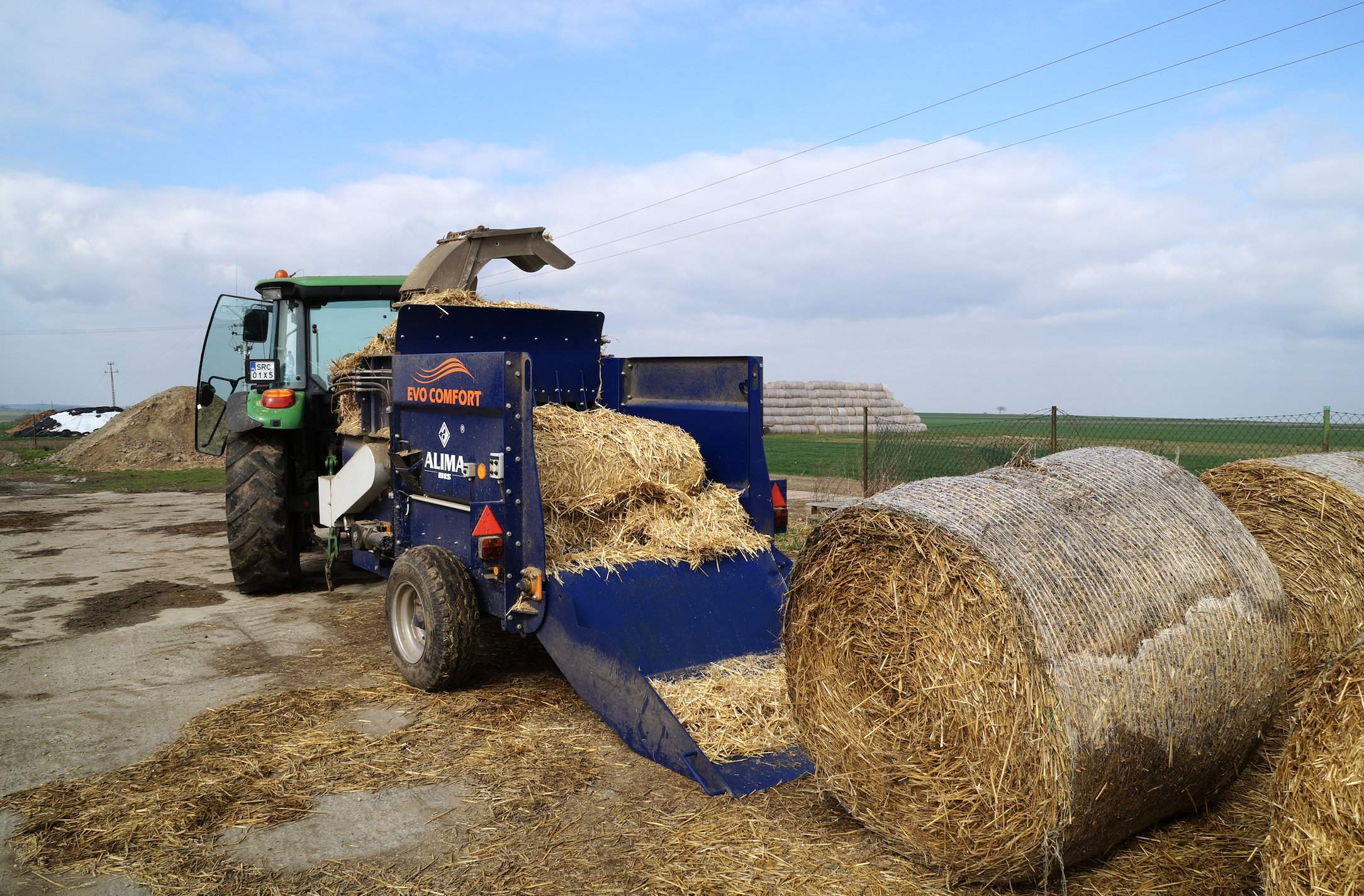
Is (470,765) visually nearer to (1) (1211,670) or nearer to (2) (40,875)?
(2) (40,875)

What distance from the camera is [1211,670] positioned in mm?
3295

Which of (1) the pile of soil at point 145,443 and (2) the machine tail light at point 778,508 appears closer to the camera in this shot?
(2) the machine tail light at point 778,508

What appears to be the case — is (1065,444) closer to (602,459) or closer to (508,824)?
(602,459)

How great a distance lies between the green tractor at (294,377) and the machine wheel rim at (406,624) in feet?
6.09

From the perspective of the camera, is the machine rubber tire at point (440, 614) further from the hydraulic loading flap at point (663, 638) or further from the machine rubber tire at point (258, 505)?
the machine rubber tire at point (258, 505)

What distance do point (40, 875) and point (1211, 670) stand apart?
4.27 metres

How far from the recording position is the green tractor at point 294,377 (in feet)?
24.0

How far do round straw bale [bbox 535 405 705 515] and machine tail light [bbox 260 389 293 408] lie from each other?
2719 millimetres

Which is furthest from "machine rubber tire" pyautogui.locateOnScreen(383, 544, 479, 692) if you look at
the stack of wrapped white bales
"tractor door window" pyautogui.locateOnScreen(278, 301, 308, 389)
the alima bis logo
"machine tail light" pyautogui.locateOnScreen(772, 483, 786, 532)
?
the stack of wrapped white bales

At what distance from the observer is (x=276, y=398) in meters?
7.31

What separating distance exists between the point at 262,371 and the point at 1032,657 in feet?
21.3

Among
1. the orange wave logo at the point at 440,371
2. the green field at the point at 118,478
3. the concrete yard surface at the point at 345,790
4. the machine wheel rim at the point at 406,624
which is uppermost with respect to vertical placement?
the orange wave logo at the point at 440,371

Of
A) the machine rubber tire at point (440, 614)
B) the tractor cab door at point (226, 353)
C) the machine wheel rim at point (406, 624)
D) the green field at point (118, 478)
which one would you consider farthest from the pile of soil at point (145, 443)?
the machine rubber tire at point (440, 614)

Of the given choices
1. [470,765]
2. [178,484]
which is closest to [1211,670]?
[470,765]
